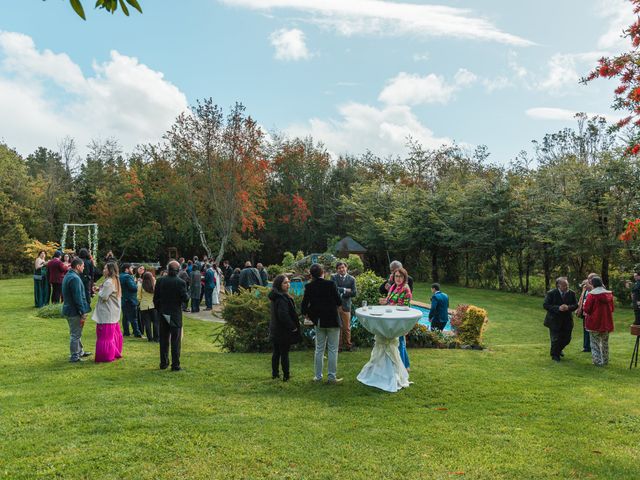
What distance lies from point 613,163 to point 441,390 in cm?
1623

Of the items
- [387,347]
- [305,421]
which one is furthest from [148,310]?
[305,421]

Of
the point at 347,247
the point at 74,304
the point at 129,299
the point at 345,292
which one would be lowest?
the point at 129,299

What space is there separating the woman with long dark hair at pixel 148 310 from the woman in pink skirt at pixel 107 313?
6.46 ft

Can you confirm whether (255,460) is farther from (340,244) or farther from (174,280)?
(340,244)

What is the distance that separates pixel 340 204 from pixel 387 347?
31.8 meters

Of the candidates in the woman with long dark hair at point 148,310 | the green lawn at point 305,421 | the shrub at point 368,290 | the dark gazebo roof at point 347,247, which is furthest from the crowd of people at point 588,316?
the dark gazebo roof at point 347,247

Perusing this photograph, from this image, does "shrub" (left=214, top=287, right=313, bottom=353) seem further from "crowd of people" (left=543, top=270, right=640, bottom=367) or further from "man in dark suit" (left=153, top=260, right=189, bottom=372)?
"crowd of people" (left=543, top=270, right=640, bottom=367)

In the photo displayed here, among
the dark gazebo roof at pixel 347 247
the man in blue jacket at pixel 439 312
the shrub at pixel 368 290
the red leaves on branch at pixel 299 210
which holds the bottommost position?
the man in blue jacket at pixel 439 312

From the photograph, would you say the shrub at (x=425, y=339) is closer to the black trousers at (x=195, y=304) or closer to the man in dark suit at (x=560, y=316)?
the man in dark suit at (x=560, y=316)

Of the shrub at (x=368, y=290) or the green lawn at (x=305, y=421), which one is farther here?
the shrub at (x=368, y=290)

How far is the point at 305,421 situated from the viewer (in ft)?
17.2

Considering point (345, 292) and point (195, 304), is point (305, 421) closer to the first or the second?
point (345, 292)

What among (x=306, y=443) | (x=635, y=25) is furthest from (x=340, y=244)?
(x=306, y=443)

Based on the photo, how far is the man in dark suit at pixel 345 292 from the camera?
346 inches
